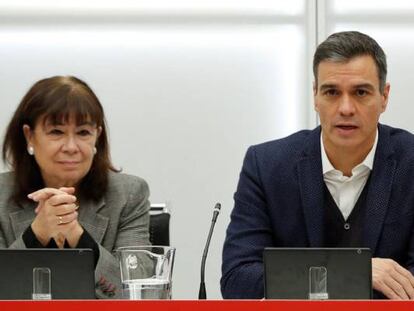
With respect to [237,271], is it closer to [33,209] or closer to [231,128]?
[33,209]

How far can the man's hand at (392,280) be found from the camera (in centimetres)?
267

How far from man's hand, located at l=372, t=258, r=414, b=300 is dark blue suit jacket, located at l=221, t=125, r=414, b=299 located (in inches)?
9.2

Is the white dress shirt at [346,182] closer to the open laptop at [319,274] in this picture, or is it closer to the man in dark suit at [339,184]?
the man in dark suit at [339,184]

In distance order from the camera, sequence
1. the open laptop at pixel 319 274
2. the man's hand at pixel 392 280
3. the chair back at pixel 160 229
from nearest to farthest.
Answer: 1. the open laptop at pixel 319 274
2. the man's hand at pixel 392 280
3. the chair back at pixel 160 229

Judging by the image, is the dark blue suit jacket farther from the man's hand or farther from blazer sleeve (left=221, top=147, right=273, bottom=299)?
the man's hand

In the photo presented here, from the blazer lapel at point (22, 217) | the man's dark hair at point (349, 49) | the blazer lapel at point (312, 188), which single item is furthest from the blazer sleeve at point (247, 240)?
the blazer lapel at point (22, 217)

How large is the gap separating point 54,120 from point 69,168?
6.0 inches

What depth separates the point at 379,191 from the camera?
10.1ft

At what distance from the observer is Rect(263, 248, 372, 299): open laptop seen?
7.70 feet

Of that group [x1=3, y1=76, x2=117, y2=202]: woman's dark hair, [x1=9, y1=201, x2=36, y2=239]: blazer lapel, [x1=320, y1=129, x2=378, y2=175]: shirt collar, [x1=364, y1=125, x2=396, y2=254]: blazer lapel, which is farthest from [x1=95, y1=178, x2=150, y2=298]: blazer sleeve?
[x1=364, y1=125, x2=396, y2=254]: blazer lapel

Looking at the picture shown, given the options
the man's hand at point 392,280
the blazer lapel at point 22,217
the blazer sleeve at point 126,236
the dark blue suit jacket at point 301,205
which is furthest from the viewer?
the blazer lapel at point 22,217

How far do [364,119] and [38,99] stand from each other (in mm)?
980

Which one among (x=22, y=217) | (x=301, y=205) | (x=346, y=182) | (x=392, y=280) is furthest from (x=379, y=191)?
(x=22, y=217)

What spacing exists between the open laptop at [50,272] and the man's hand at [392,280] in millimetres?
760
